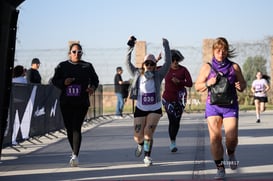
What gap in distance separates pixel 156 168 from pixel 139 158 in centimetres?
138

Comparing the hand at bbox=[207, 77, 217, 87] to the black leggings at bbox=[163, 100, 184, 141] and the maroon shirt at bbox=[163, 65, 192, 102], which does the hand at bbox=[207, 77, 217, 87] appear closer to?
the maroon shirt at bbox=[163, 65, 192, 102]

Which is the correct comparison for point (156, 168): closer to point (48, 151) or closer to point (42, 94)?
point (48, 151)

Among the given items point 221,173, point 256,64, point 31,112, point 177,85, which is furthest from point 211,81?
point 256,64

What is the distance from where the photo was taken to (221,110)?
916 cm

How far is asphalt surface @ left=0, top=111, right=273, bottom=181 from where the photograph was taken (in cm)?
953

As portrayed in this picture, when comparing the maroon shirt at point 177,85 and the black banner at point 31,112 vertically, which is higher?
the maroon shirt at point 177,85

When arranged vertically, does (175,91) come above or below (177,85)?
below

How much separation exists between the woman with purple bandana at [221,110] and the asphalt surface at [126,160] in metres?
0.38

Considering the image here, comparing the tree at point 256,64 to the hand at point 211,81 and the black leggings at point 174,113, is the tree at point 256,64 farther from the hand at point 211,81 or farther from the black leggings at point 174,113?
the hand at point 211,81

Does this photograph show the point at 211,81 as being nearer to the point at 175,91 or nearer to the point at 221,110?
the point at 221,110

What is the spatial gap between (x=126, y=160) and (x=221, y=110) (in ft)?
8.96

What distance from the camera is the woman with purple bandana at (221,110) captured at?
913 cm

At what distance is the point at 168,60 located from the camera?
1104 centimetres

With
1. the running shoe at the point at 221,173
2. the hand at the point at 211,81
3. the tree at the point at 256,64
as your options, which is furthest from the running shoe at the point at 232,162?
the tree at the point at 256,64
